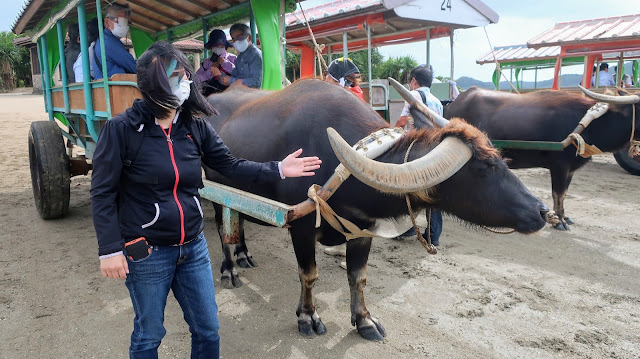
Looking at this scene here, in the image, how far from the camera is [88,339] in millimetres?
2627

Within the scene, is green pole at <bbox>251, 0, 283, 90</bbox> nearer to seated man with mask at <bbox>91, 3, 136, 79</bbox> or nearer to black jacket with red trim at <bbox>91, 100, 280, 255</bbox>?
seated man with mask at <bbox>91, 3, 136, 79</bbox>

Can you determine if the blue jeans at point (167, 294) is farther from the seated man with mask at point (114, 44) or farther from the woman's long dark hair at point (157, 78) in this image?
the seated man with mask at point (114, 44)

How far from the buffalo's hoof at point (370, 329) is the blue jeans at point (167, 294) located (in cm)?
113

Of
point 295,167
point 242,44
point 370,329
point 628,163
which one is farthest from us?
point 628,163

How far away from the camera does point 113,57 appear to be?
12.6ft

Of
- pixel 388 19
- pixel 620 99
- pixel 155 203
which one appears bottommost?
pixel 155 203

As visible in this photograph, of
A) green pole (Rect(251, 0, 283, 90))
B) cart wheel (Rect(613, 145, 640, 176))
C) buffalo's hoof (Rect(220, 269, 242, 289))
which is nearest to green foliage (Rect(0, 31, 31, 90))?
green pole (Rect(251, 0, 283, 90))

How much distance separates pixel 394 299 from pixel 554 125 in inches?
130

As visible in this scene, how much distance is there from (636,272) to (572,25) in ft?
29.4

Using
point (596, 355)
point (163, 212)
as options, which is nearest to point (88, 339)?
point (163, 212)

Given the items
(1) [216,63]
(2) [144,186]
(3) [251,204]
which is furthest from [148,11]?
(2) [144,186]

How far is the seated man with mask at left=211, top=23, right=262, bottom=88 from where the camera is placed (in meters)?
4.41

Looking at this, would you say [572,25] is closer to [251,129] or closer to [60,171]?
[251,129]

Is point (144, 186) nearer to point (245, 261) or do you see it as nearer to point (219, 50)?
point (245, 261)
